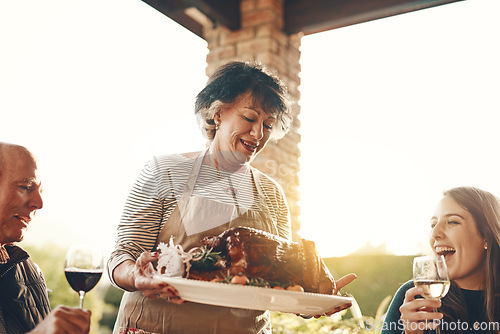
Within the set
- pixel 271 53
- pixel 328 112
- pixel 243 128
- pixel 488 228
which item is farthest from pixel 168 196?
pixel 328 112

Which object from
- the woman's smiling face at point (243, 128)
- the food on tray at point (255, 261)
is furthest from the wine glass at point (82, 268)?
the woman's smiling face at point (243, 128)

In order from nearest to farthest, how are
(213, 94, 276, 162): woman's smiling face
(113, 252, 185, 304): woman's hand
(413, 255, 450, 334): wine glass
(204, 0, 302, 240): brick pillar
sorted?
(113, 252, 185, 304): woman's hand < (413, 255, 450, 334): wine glass < (213, 94, 276, 162): woman's smiling face < (204, 0, 302, 240): brick pillar

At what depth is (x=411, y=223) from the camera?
3430 millimetres

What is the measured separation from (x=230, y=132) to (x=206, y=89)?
0.85 ft

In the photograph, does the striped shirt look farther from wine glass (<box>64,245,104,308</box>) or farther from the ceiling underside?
the ceiling underside

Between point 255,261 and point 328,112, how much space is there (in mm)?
2693

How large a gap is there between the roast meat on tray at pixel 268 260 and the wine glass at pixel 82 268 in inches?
13.7

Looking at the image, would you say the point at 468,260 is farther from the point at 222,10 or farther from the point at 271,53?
the point at 222,10

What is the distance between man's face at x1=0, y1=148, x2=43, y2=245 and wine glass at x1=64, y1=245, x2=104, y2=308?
0.28m

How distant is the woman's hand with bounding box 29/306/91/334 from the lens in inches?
46.1

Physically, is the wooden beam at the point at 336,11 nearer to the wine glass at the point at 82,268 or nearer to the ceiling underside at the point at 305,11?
the ceiling underside at the point at 305,11

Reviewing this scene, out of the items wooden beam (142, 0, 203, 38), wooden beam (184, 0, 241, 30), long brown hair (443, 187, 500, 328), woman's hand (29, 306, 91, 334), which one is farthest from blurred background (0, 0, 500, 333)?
woman's hand (29, 306, 91, 334)

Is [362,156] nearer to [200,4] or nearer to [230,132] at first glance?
[200,4]

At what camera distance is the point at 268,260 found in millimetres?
1615
